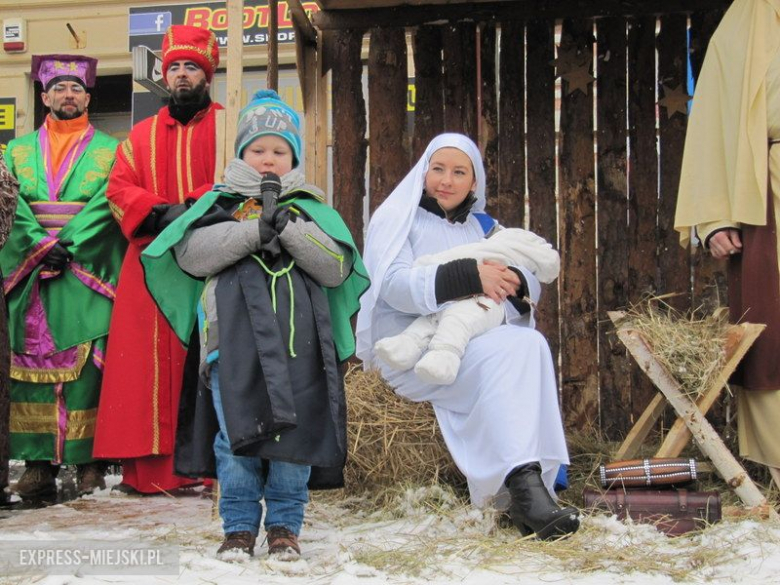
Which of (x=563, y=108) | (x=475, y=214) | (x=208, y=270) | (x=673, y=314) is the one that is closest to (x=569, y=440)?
(x=673, y=314)

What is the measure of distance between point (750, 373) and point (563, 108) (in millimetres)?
1965

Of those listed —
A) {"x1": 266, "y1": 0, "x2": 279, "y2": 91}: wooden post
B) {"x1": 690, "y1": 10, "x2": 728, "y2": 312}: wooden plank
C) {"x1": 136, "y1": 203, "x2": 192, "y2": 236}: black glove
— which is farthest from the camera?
{"x1": 690, "y1": 10, "x2": 728, "y2": 312}: wooden plank

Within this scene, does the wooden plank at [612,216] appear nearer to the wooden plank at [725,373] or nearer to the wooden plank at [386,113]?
the wooden plank at [386,113]

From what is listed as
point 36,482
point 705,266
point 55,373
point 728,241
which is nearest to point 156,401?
point 55,373

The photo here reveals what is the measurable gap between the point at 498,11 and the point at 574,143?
823 mm

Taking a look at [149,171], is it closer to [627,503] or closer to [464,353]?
[464,353]

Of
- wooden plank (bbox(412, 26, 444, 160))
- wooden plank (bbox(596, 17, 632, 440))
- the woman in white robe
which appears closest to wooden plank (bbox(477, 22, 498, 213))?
wooden plank (bbox(412, 26, 444, 160))

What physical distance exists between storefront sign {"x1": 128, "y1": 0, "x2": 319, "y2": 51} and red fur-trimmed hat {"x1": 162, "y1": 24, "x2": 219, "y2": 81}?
19.2 ft

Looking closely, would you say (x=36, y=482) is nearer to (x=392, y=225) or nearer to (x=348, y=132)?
(x=392, y=225)

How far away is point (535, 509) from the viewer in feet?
11.4

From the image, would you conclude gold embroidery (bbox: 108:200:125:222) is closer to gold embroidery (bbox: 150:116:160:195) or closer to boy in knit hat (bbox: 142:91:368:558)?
gold embroidery (bbox: 150:116:160:195)

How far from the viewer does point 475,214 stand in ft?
15.0

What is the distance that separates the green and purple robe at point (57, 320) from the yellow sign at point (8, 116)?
670cm

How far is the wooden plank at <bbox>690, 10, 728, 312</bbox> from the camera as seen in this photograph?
5336 mm
